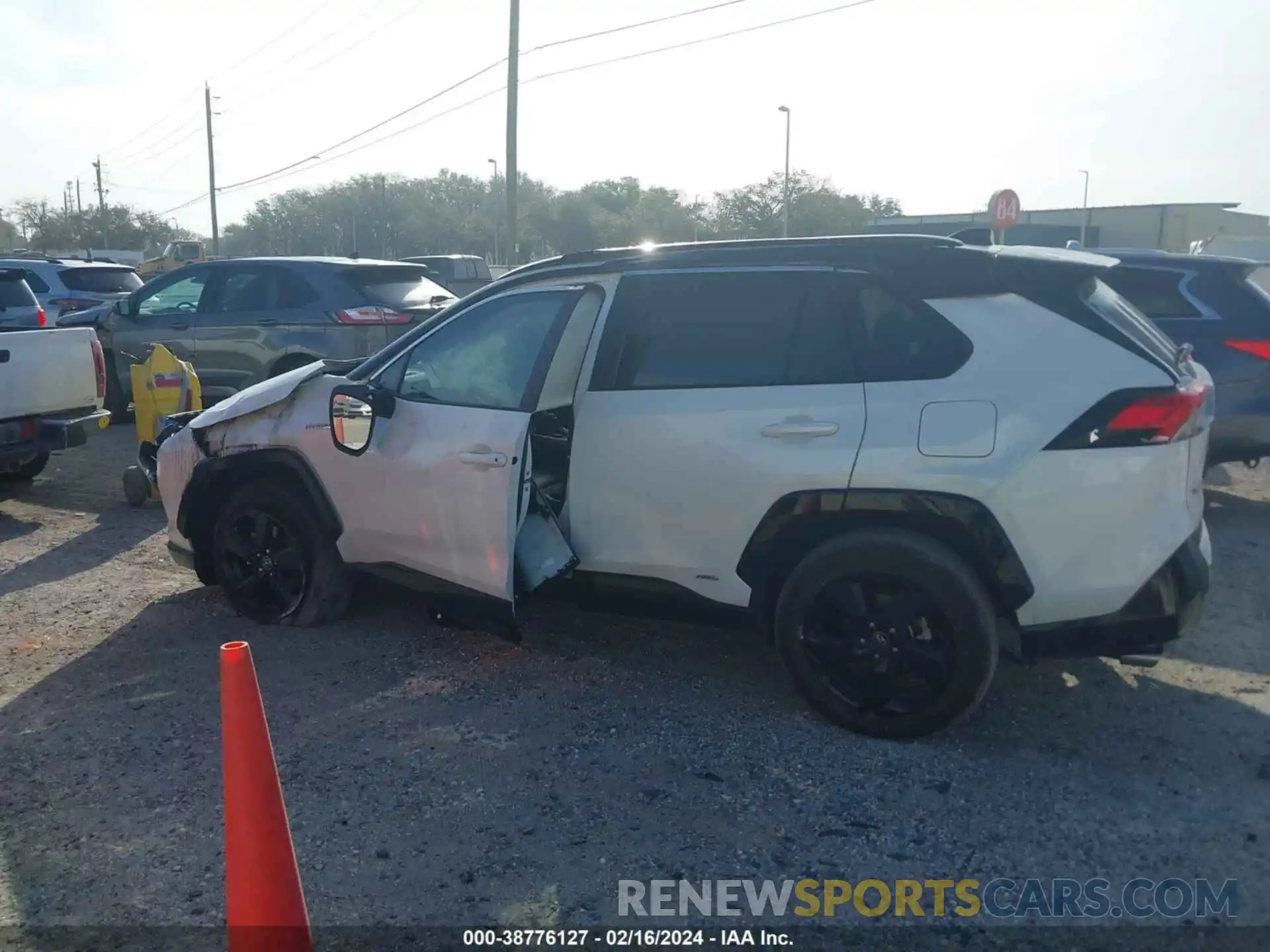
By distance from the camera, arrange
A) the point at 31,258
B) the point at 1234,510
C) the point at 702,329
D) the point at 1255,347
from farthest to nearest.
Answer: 1. the point at 31,258
2. the point at 1234,510
3. the point at 1255,347
4. the point at 702,329

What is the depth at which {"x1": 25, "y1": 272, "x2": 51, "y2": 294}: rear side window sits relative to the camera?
1681 centimetres

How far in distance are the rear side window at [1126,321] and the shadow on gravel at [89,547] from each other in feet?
19.1

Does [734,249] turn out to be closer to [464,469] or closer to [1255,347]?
[464,469]

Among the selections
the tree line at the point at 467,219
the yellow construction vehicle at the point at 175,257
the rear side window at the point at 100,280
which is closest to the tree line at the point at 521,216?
the tree line at the point at 467,219

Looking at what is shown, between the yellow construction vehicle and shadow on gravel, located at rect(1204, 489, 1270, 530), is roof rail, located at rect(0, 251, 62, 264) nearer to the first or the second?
the yellow construction vehicle

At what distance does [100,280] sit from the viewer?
1786cm

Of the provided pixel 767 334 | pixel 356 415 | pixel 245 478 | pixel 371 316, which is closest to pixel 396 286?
Result: pixel 371 316

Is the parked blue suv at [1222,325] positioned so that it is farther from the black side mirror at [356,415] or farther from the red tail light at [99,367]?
the red tail light at [99,367]

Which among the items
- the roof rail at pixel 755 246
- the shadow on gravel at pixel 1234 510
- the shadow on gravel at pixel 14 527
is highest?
the roof rail at pixel 755 246

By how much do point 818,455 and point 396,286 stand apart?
7.73 meters

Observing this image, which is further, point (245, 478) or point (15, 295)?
point (15, 295)

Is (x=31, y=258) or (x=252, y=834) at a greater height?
(x=31, y=258)

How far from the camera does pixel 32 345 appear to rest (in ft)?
26.9

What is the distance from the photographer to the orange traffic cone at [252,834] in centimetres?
275
